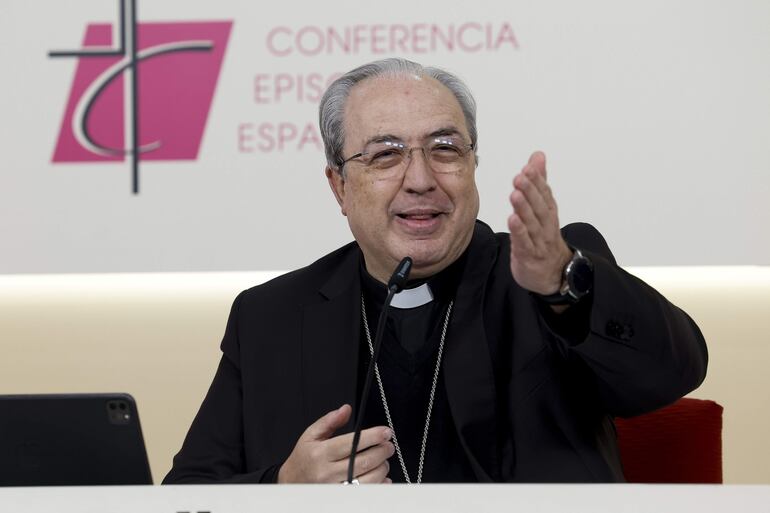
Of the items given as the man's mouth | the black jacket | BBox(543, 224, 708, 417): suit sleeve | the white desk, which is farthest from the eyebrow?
the white desk

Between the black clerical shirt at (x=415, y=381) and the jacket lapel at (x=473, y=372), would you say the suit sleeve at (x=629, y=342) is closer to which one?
the jacket lapel at (x=473, y=372)

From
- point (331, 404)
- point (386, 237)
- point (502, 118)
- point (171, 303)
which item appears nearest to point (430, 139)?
point (386, 237)

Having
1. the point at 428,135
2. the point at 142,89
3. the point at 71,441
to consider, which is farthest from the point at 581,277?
the point at 142,89

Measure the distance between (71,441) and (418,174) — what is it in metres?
0.88

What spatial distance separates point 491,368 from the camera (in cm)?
201

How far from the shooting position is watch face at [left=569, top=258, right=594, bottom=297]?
1.70 metres

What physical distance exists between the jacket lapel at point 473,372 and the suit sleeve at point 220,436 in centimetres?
43

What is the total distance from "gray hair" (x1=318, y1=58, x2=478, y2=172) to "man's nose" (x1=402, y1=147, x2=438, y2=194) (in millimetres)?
133

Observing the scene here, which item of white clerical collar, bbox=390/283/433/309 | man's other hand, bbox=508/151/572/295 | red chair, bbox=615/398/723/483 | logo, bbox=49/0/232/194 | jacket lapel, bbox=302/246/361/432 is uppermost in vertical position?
logo, bbox=49/0/232/194

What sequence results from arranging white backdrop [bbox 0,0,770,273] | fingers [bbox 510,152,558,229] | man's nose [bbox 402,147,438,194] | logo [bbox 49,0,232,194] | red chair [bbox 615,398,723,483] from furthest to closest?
logo [bbox 49,0,232,194]
white backdrop [bbox 0,0,770,273]
red chair [bbox 615,398,723,483]
man's nose [bbox 402,147,438,194]
fingers [bbox 510,152,558,229]

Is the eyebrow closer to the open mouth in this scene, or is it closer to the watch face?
the open mouth

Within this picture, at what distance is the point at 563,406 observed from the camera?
6.30 feet

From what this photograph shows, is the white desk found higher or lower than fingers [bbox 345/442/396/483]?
higher

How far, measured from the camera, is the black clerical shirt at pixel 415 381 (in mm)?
2100
